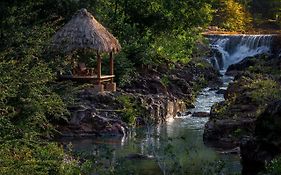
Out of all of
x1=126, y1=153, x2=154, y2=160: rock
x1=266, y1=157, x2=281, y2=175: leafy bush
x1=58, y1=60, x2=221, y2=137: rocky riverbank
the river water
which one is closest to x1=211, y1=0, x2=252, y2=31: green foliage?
x1=58, y1=60, x2=221, y2=137: rocky riverbank

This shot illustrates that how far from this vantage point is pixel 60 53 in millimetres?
19359

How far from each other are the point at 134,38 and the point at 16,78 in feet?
44.7

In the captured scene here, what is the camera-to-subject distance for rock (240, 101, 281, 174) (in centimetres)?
1029

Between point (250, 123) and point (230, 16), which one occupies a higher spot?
point (230, 16)

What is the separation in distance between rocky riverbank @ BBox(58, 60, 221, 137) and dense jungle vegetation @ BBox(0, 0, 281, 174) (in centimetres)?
57

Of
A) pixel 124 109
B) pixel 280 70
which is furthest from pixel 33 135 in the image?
pixel 280 70

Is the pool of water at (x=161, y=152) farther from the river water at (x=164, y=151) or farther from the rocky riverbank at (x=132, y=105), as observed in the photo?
the rocky riverbank at (x=132, y=105)

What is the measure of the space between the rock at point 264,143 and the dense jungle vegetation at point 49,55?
10.1 feet

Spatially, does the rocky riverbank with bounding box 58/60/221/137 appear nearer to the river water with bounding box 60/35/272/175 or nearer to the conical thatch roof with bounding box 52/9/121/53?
the river water with bounding box 60/35/272/175

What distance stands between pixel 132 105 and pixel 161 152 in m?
5.77

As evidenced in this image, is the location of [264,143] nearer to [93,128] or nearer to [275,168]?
[275,168]

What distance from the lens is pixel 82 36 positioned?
1995cm

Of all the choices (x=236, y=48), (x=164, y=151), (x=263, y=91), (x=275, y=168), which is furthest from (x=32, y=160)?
(x=236, y=48)

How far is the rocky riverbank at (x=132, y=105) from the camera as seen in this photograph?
1781cm
